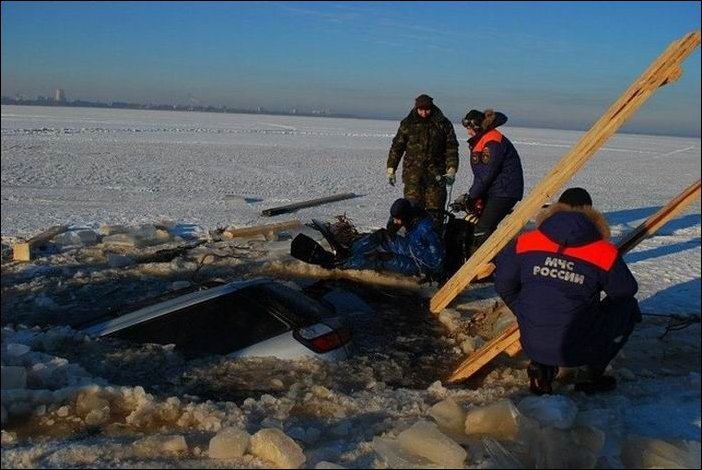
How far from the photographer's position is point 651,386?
13.1ft

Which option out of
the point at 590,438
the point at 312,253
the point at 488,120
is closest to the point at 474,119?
the point at 488,120

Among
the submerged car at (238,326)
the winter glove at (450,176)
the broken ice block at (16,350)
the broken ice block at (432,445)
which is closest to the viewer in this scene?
the broken ice block at (432,445)

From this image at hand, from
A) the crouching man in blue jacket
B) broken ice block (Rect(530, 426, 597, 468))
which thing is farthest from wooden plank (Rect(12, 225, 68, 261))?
broken ice block (Rect(530, 426, 597, 468))

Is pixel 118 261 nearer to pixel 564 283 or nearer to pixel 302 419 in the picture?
pixel 302 419

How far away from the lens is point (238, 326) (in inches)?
184

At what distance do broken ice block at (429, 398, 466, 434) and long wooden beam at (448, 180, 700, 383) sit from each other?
915mm

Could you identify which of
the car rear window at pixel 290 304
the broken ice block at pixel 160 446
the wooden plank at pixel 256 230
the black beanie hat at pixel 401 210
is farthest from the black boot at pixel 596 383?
the wooden plank at pixel 256 230

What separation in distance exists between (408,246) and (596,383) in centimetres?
289

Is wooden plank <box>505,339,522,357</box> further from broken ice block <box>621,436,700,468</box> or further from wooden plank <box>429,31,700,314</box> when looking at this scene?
broken ice block <box>621,436,700,468</box>

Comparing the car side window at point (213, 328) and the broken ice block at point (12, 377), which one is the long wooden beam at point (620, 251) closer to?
the car side window at point (213, 328)

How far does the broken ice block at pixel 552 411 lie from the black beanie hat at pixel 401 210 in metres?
3.30

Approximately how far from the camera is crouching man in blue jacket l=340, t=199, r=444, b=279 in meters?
6.56

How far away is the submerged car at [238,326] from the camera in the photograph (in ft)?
14.8

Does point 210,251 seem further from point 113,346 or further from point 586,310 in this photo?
point 586,310
